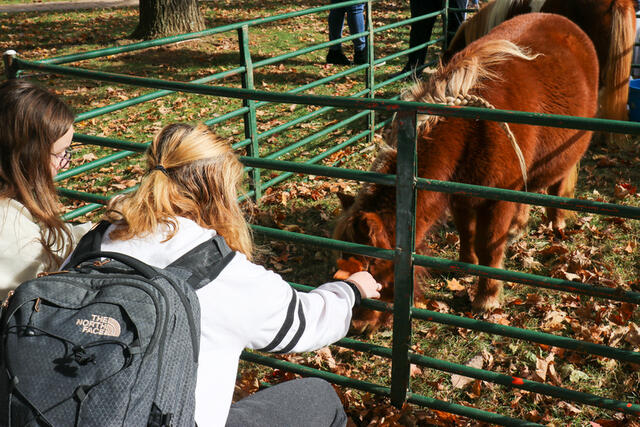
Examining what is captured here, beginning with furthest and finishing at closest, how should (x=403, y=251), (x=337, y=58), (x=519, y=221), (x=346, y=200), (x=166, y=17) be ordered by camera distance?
(x=166, y=17)
(x=337, y=58)
(x=519, y=221)
(x=346, y=200)
(x=403, y=251)

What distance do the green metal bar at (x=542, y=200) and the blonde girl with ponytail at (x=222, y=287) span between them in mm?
630

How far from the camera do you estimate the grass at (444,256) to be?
3.14 m

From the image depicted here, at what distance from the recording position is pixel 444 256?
4488mm

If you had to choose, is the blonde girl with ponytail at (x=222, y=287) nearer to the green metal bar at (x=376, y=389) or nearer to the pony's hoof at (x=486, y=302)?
the green metal bar at (x=376, y=389)

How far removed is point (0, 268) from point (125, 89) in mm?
7632

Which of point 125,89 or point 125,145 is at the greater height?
point 125,145

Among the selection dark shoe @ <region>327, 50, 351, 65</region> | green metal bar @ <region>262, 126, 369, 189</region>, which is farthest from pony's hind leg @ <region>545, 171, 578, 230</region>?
dark shoe @ <region>327, 50, 351, 65</region>

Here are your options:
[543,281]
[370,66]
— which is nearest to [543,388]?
[543,281]

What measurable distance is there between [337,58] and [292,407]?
26.8 feet

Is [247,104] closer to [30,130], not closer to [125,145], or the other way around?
[125,145]

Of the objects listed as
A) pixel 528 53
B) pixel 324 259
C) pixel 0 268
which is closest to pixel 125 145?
pixel 0 268

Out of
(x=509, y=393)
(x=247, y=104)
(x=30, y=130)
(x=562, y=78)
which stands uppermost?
(x=30, y=130)

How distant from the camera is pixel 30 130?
216 centimetres

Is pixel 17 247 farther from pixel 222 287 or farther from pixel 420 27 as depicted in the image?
pixel 420 27
